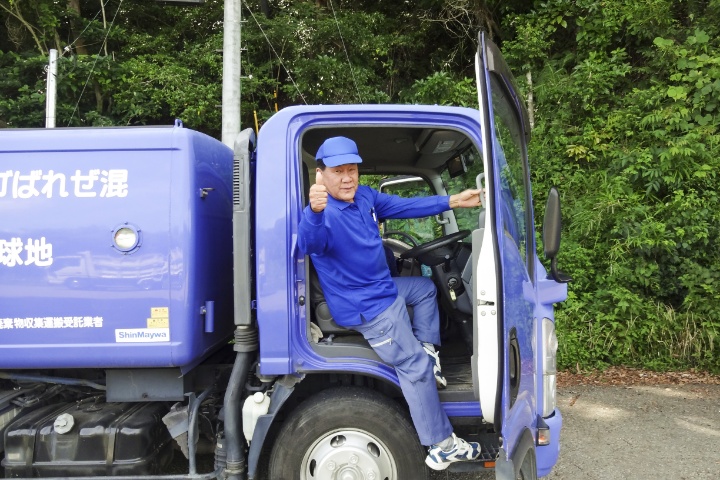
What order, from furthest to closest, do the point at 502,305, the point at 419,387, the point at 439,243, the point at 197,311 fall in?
the point at 439,243 → the point at 197,311 → the point at 419,387 → the point at 502,305

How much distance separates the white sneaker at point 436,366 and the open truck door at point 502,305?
0.30 meters

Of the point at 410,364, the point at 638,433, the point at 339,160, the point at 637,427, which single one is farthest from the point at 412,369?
the point at 637,427

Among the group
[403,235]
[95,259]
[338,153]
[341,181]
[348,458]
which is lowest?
[348,458]

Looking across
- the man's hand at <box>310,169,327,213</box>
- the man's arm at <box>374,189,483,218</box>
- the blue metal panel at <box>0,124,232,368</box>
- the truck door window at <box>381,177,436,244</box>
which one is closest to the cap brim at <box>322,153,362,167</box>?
the man's hand at <box>310,169,327,213</box>

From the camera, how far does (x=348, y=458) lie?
2.92 meters

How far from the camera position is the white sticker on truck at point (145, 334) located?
2.87 m

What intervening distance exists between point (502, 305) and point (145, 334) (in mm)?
1700

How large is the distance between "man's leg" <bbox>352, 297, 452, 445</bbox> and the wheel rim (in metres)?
0.25

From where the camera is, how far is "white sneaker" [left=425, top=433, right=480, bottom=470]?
2840mm

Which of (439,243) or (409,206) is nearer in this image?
(409,206)

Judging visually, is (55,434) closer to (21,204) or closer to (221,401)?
(221,401)

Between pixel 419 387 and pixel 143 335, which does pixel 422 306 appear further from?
pixel 143 335

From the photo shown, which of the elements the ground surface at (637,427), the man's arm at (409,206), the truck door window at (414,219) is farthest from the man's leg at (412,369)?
the truck door window at (414,219)

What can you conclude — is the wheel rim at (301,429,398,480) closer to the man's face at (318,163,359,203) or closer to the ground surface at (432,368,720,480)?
the ground surface at (432,368,720,480)
